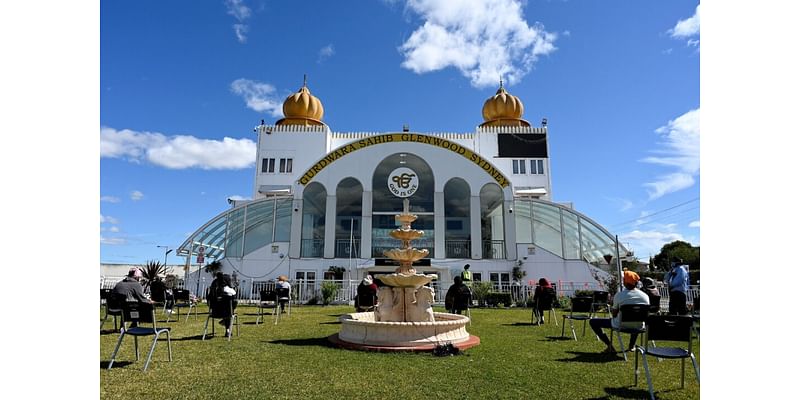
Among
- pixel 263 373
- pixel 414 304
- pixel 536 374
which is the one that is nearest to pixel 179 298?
pixel 414 304

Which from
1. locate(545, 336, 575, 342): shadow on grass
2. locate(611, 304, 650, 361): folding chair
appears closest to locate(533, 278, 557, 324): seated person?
locate(545, 336, 575, 342): shadow on grass

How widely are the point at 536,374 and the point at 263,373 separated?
11.4ft

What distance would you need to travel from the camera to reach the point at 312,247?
2578cm

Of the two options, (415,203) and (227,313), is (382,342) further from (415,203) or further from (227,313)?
(415,203)

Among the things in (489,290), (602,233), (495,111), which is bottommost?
(489,290)

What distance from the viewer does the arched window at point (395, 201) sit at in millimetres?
26031

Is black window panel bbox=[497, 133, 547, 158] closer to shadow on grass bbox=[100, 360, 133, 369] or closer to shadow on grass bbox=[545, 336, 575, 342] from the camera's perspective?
shadow on grass bbox=[545, 336, 575, 342]

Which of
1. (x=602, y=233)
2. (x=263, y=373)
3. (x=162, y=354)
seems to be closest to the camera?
(x=263, y=373)

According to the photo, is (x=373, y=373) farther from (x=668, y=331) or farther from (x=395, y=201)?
(x=395, y=201)

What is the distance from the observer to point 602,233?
24891 millimetres

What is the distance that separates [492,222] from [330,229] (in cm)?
1103

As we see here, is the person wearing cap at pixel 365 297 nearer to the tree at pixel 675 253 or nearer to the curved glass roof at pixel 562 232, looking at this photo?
the curved glass roof at pixel 562 232

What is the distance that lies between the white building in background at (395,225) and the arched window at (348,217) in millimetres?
66

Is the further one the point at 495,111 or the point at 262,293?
the point at 495,111
